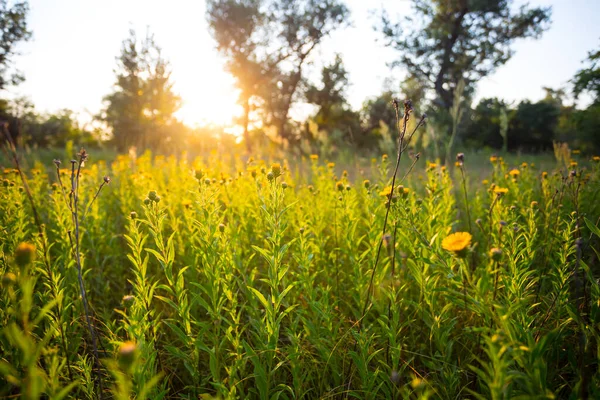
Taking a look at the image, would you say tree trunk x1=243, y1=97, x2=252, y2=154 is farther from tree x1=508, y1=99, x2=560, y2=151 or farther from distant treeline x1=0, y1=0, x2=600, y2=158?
tree x1=508, y1=99, x2=560, y2=151

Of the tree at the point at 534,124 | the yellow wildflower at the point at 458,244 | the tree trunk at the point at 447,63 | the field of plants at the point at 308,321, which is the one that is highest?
the tree trunk at the point at 447,63

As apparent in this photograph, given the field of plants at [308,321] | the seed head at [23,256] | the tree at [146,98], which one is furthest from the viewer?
the tree at [146,98]

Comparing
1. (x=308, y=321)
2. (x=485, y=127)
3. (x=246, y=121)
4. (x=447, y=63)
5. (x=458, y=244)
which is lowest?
(x=308, y=321)

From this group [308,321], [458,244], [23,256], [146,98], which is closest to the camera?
[23,256]

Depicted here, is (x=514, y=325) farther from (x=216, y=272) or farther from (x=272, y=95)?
(x=272, y=95)

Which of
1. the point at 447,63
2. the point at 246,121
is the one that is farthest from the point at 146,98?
the point at 447,63

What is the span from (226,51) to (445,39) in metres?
11.5

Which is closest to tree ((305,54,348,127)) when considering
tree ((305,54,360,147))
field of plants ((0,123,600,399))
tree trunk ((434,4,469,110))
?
tree ((305,54,360,147))

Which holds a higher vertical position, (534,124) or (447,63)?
(447,63)

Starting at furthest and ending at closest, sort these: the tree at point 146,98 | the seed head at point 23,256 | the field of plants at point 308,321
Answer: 1. the tree at point 146,98
2. the field of plants at point 308,321
3. the seed head at point 23,256

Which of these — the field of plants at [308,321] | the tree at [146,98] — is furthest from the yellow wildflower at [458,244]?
the tree at [146,98]

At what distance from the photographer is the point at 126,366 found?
659 mm

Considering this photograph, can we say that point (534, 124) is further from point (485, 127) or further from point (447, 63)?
point (447, 63)

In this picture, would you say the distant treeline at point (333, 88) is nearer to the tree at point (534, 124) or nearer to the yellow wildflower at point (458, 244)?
the tree at point (534, 124)
